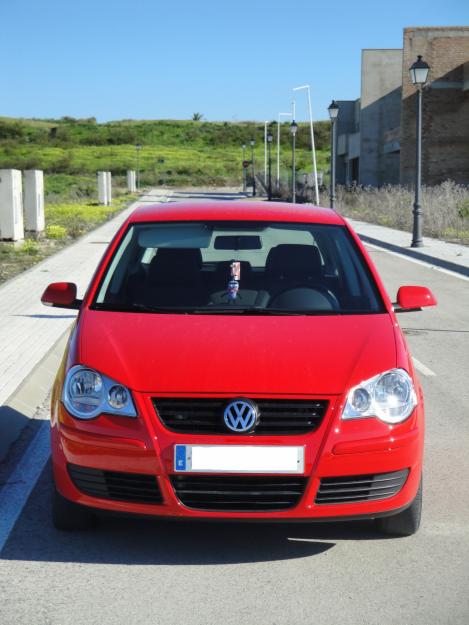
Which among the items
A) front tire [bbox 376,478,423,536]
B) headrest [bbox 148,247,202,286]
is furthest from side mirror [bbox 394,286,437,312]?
front tire [bbox 376,478,423,536]

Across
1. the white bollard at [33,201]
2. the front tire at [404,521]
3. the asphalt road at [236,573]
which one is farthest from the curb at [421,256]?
the front tire at [404,521]

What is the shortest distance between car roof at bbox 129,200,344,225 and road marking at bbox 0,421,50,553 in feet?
4.97

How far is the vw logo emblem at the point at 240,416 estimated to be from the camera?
13.7 feet

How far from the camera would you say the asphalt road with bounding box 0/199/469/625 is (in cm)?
381

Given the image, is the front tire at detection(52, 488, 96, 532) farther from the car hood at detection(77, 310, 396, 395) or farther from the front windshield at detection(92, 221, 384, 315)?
the front windshield at detection(92, 221, 384, 315)

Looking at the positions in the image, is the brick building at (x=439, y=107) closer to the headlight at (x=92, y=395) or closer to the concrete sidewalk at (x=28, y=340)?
the concrete sidewalk at (x=28, y=340)

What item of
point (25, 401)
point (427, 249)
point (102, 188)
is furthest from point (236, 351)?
point (102, 188)

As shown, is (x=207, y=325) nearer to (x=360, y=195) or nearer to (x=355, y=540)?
(x=355, y=540)

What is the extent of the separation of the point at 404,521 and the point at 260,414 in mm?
929

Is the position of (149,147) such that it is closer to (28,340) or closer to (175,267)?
(28,340)

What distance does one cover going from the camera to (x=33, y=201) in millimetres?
26344

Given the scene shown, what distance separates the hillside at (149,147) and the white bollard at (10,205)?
7978 centimetres

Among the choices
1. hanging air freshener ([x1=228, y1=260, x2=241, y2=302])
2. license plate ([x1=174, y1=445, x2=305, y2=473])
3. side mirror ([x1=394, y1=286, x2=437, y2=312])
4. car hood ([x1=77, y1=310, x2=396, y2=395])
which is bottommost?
license plate ([x1=174, y1=445, x2=305, y2=473])

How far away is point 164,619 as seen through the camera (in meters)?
3.75
